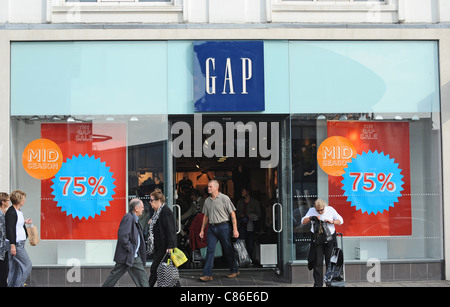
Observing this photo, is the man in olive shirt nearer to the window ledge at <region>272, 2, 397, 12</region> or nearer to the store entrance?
the store entrance

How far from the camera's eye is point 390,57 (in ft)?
37.3

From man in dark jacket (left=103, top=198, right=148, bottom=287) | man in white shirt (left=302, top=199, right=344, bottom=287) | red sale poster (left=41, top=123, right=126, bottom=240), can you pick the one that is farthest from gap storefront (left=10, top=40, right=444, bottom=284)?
man in dark jacket (left=103, top=198, right=148, bottom=287)

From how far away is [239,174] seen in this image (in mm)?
15062

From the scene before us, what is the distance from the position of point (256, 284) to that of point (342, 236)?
2007 millimetres

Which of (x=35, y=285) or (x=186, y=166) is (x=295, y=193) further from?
(x=35, y=285)

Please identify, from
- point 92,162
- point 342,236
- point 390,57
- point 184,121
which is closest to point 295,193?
point 342,236

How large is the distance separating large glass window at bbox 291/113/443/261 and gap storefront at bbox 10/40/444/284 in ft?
0.07

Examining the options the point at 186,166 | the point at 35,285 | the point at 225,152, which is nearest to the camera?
the point at 35,285

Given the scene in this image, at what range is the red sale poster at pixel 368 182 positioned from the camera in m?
11.3

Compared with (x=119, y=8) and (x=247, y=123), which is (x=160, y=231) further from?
(x=119, y=8)

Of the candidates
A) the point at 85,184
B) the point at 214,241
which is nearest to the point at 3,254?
the point at 85,184

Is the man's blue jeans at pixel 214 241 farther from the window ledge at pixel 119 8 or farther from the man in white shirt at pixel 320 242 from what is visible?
the window ledge at pixel 119 8

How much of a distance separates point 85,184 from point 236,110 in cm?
342

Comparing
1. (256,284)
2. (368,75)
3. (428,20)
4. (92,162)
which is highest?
(428,20)
